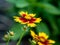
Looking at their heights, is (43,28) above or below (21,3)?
below

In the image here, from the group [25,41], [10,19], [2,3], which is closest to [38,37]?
[25,41]

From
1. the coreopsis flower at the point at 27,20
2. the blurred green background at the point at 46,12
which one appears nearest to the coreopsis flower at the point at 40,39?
the coreopsis flower at the point at 27,20

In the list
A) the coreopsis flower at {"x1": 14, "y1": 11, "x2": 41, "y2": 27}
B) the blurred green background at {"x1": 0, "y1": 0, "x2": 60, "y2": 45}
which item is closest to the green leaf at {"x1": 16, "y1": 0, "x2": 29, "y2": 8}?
the blurred green background at {"x1": 0, "y1": 0, "x2": 60, "y2": 45}

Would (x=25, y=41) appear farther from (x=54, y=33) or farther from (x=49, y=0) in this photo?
(x=49, y=0)

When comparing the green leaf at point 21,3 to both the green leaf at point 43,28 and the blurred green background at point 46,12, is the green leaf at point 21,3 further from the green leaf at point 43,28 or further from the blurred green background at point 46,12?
the green leaf at point 43,28

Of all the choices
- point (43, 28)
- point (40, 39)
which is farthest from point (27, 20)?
point (43, 28)

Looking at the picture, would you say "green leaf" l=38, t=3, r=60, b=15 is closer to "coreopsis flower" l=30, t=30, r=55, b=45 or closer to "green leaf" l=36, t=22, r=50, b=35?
"green leaf" l=36, t=22, r=50, b=35

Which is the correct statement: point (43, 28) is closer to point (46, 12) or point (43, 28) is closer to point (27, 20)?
point (46, 12)

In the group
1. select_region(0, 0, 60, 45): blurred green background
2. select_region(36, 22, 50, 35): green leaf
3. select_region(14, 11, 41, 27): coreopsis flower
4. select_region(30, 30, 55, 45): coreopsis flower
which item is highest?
select_region(0, 0, 60, 45): blurred green background
